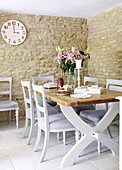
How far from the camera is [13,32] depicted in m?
4.33

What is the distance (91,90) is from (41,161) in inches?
43.2

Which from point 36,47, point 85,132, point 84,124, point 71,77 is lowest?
point 85,132

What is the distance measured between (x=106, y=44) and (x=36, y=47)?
1.56m

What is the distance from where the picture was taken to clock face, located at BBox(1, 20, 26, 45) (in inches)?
168

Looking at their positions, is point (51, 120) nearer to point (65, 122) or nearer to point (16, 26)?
point (65, 122)

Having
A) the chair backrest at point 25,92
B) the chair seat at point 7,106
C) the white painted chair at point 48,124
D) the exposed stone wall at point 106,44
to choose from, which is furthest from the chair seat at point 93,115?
the chair seat at point 7,106

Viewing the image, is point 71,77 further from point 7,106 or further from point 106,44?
point 106,44

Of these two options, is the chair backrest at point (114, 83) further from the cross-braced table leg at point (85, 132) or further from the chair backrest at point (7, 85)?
the chair backrest at point (7, 85)

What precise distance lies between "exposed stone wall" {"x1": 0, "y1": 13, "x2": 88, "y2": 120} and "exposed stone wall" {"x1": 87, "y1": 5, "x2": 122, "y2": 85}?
413 millimetres

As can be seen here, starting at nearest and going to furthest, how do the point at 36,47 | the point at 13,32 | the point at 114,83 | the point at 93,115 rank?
the point at 93,115 → the point at 114,83 → the point at 13,32 → the point at 36,47

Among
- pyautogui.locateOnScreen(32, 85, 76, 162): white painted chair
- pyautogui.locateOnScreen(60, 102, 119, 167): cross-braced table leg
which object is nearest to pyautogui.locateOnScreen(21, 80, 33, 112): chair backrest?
pyautogui.locateOnScreen(32, 85, 76, 162): white painted chair

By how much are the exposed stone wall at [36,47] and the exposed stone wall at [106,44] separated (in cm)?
41

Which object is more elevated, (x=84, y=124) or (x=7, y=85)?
(x=7, y=85)

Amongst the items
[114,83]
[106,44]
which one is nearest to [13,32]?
[106,44]
